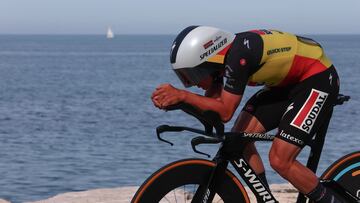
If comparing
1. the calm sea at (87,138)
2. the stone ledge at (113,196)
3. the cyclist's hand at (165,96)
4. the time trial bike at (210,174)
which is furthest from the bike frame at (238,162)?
the calm sea at (87,138)

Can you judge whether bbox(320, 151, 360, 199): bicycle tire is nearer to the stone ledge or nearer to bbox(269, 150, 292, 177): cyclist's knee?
bbox(269, 150, 292, 177): cyclist's knee

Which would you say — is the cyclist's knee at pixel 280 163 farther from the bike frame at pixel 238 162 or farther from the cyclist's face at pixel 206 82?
the cyclist's face at pixel 206 82

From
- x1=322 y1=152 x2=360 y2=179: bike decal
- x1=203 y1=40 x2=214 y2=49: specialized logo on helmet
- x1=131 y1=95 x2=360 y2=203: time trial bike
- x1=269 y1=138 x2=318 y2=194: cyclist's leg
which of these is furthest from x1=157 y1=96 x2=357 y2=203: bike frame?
x1=203 y1=40 x2=214 y2=49: specialized logo on helmet

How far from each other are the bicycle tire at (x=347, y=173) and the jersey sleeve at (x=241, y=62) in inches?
46.2

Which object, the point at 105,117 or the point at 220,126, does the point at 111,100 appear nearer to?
the point at 105,117

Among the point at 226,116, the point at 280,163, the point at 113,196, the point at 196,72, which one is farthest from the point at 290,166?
the point at 113,196

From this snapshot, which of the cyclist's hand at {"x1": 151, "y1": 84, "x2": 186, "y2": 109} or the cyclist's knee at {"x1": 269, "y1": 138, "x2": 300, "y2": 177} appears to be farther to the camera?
the cyclist's knee at {"x1": 269, "y1": 138, "x2": 300, "y2": 177}

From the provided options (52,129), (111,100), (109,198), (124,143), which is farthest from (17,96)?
(109,198)

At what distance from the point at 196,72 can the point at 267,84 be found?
0.57 metres

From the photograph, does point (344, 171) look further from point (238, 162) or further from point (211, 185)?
point (211, 185)

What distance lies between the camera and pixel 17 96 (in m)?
52.5

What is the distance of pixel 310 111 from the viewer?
18.8ft

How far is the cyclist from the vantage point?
5406mm

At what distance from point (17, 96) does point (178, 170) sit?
47.9 m
